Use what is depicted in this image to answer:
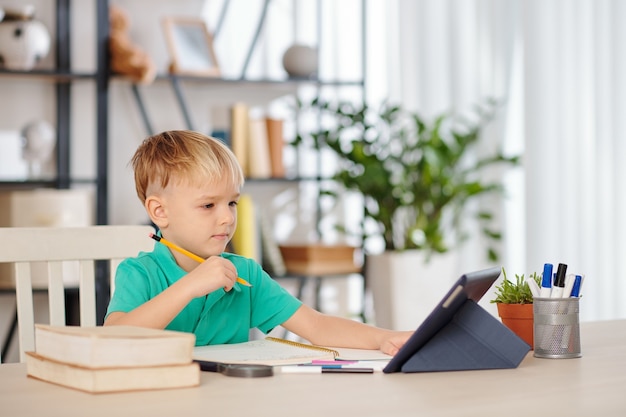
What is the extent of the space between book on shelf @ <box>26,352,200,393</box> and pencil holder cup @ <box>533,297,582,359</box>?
500 mm

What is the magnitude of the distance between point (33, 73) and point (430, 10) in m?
1.66

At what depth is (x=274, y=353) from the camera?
50.9 inches

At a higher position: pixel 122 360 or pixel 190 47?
pixel 190 47

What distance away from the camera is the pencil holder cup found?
4.27 feet

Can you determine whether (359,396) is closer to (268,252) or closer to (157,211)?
(157,211)

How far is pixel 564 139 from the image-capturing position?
3.31 meters

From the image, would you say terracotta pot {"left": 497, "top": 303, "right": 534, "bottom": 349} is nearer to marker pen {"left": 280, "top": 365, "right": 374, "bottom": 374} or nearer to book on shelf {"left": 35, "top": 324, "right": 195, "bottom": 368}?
marker pen {"left": 280, "top": 365, "right": 374, "bottom": 374}

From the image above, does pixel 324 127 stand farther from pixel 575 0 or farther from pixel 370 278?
pixel 575 0

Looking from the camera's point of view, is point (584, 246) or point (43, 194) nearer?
point (584, 246)

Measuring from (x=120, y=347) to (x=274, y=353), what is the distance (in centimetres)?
30

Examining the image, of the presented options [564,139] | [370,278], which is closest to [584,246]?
[564,139]

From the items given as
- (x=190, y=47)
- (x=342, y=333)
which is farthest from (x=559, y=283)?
(x=190, y=47)

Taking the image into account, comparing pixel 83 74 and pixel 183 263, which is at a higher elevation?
pixel 83 74

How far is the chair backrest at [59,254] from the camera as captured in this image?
64.3 inches
